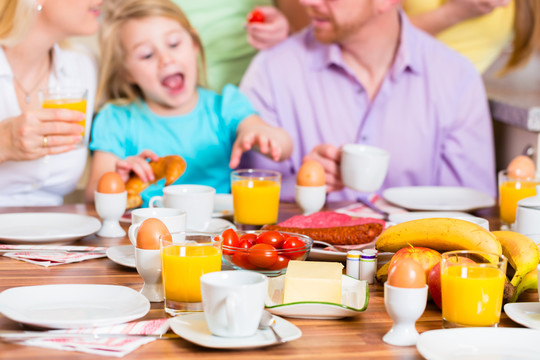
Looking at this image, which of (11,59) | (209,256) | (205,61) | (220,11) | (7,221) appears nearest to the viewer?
(209,256)

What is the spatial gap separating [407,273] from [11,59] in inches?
68.4

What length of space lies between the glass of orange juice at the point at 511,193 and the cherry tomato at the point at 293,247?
0.70 metres

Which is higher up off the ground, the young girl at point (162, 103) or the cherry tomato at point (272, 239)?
the young girl at point (162, 103)

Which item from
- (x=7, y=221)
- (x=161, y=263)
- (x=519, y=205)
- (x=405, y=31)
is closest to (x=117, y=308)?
(x=161, y=263)

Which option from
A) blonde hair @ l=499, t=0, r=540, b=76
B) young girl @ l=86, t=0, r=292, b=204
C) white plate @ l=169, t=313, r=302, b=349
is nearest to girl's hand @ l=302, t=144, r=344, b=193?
young girl @ l=86, t=0, r=292, b=204

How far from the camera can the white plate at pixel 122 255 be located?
1380mm

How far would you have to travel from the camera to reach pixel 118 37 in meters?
2.50

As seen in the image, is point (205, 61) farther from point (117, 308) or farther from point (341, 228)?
point (117, 308)

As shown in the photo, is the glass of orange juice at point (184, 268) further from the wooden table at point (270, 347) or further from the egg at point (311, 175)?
the egg at point (311, 175)

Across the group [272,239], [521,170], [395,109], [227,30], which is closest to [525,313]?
[272,239]

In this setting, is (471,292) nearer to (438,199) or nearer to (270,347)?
(270,347)

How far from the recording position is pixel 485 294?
41.5 inches

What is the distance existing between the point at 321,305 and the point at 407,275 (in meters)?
0.15

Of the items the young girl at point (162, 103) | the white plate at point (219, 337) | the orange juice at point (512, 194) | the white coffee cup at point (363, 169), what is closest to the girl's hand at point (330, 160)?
the white coffee cup at point (363, 169)
